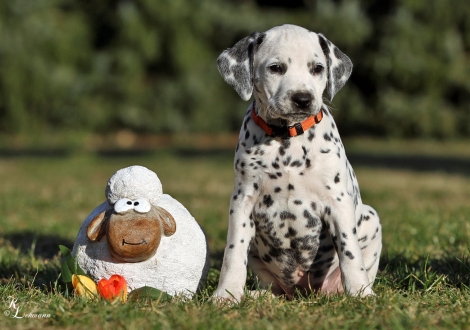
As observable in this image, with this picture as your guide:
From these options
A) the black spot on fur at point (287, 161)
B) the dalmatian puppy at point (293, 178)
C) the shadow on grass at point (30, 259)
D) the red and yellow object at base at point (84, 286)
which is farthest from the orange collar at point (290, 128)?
the shadow on grass at point (30, 259)

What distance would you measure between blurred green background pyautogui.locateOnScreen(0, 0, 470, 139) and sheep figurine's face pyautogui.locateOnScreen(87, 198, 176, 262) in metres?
17.0

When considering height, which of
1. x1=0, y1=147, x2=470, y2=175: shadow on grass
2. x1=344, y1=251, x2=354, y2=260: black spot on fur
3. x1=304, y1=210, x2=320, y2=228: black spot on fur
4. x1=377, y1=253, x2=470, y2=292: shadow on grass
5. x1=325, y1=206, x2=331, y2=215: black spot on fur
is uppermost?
x1=325, y1=206, x2=331, y2=215: black spot on fur

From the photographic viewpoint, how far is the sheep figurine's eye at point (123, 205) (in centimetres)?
375

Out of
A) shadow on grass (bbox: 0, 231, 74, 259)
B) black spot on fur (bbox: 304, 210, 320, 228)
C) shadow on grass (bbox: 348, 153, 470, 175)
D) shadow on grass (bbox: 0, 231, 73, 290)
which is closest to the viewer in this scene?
black spot on fur (bbox: 304, 210, 320, 228)

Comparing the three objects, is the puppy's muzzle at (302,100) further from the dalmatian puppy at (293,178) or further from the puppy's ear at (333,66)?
the puppy's ear at (333,66)

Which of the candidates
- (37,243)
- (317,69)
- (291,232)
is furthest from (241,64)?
(37,243)

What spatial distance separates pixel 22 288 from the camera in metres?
4.05

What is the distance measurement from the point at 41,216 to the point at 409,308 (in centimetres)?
532

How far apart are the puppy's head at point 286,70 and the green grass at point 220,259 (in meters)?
1.12

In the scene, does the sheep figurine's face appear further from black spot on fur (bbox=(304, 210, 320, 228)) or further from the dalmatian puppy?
black spot on fur (bbox=(304, 210, 320, 228))

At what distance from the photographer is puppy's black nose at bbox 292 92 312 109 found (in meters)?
3.72

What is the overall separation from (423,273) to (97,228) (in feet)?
6.90

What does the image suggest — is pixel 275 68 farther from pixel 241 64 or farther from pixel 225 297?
pixel 225 297
